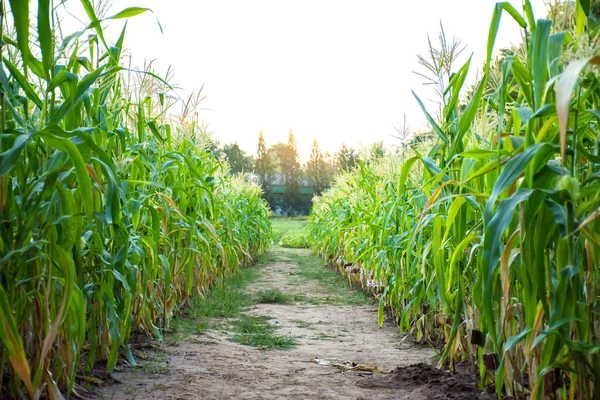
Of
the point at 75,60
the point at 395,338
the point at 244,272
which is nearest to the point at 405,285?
the point at 395,338

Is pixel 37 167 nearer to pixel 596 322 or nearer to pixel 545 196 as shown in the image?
pixel 545 196

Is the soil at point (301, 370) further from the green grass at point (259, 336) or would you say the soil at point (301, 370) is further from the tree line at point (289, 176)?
the tree line at point (289, 176)

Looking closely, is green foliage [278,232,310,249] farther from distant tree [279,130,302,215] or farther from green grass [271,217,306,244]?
distant tree [279,130,302,215]

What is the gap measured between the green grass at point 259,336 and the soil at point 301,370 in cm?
9

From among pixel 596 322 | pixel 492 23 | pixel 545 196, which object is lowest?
pixel 596 322

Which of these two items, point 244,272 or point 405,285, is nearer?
point 405,285

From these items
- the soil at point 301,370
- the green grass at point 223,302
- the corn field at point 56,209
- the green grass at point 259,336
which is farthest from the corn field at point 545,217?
the green grass at point 223,302

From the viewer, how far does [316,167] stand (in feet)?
142

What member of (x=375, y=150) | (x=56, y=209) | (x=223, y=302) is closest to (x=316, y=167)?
(x=375, y=150)

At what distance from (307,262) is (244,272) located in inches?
109

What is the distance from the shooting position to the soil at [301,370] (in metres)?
2.69

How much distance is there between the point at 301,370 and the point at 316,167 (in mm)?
40319

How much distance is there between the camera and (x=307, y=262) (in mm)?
11781

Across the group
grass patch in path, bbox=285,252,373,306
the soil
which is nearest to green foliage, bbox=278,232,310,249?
grass patch in path, bbox=285,252,373,306
